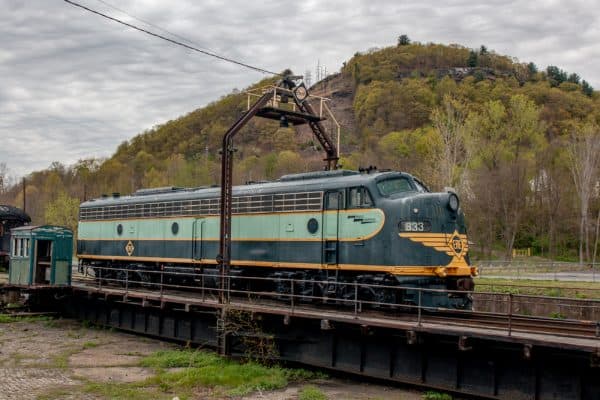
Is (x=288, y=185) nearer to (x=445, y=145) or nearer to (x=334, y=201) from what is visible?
(x=334, y=201)

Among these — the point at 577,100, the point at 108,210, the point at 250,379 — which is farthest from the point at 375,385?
the point at 577,100

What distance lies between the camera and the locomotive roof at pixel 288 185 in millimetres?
20484

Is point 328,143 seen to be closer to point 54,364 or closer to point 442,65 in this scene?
point 54,364

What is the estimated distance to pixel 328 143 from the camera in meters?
26.0

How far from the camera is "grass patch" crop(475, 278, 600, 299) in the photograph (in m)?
30.9

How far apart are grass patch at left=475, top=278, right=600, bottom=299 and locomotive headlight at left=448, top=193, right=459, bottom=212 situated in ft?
39.7

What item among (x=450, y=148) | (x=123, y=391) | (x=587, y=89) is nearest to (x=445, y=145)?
(x=450, y=148)

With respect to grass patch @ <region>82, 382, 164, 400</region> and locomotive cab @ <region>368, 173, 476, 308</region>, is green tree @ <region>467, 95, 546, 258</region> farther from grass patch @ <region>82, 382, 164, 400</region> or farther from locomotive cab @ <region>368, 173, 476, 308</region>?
grass patch @ <region>82, 382, 164, 400</region>

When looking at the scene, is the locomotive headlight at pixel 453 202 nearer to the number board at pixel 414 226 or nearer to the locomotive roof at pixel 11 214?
the number board at pixel 414 226

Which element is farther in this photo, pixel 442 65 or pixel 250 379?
pixel 442 65

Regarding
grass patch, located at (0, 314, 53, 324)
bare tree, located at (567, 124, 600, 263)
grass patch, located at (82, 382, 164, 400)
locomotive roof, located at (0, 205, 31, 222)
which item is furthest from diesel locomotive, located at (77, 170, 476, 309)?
bare tree, located at (567, 124, 600, 263)

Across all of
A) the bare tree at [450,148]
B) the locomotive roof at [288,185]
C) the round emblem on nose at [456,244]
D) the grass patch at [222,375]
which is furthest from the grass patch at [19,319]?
the bare tree at [450,148]

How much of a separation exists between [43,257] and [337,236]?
16.9 metres

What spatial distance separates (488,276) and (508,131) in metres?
38.4
